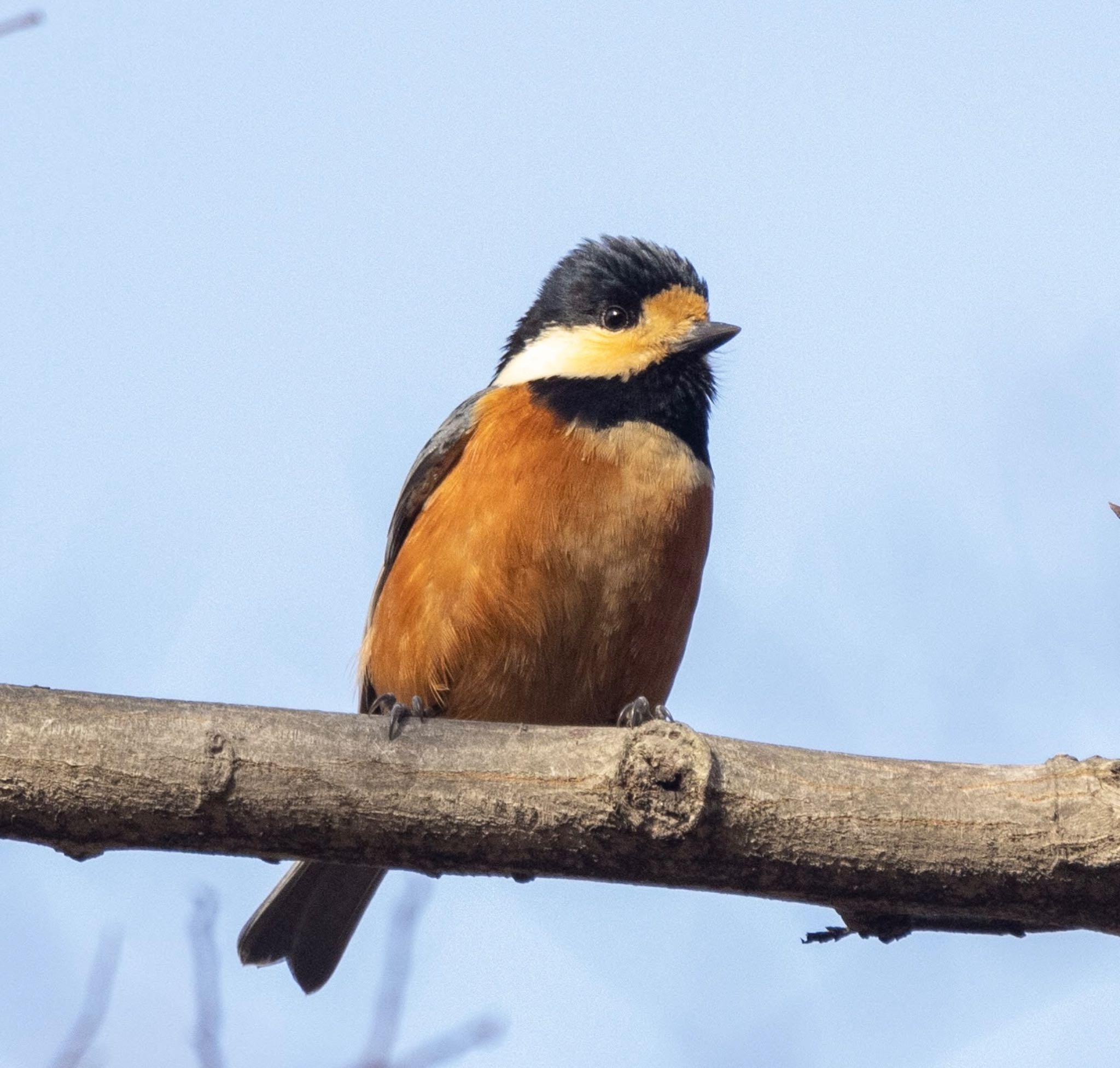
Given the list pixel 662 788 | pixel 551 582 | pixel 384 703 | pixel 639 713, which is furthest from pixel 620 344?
pixel 662 788

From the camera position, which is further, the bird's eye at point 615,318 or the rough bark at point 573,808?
the bird's eye at point 615,318

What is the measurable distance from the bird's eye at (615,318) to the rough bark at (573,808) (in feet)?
11.5

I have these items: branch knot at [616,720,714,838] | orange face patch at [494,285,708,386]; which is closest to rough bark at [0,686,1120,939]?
branch knot at [616,720,714,838]

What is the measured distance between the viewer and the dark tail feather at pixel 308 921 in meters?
6.52

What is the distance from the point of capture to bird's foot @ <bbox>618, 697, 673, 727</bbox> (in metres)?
6.24

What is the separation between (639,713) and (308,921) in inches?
72.9

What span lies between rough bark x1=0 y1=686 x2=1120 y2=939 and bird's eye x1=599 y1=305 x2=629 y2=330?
3491 millimetres

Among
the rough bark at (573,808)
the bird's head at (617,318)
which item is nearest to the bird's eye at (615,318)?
the bird's head at (617,318)

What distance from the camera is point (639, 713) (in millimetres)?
6301

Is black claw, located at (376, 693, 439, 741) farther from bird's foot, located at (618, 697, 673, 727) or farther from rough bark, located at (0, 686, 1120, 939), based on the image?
rough bark, located at (0, 686, 1120, 939)

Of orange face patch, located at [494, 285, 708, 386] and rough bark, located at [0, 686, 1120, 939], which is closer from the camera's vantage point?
rough bark, located at [0, 686, 1120, 939]

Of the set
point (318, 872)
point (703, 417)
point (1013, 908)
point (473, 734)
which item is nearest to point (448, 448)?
point (703, 417)

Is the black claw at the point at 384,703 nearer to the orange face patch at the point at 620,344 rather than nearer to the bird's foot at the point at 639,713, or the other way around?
the bird's foot at the point at 639,713

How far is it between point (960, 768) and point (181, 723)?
8.10ft
